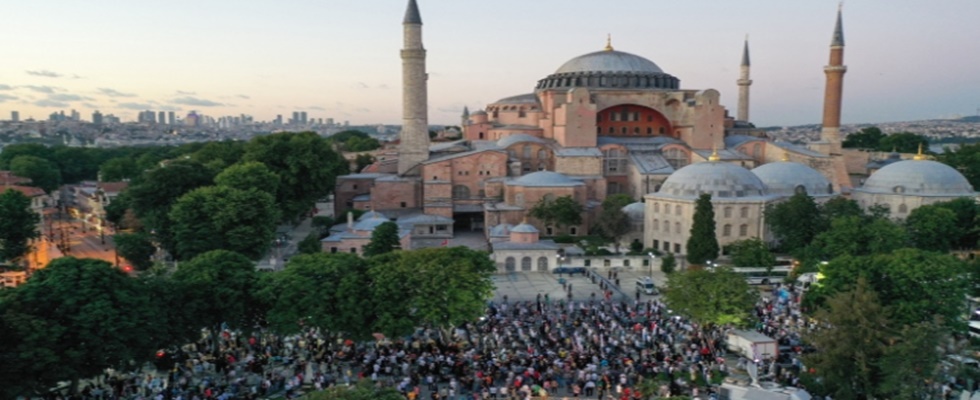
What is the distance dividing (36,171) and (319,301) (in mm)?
51138

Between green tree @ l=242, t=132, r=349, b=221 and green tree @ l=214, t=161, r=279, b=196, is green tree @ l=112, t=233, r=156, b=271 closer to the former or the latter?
green tree @ l=214, t=161, r=279, b=196

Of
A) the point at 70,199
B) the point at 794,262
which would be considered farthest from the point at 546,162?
the point at 70,199

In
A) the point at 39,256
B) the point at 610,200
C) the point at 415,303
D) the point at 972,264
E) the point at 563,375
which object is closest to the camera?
the point at 563,375

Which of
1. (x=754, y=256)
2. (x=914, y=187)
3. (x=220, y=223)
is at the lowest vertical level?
(x=754, y=256)

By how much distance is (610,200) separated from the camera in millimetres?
37188

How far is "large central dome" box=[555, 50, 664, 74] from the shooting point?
52250 millimetres

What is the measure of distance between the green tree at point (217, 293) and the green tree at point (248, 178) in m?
13.3

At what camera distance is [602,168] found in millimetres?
42625

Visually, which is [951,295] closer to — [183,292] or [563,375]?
[563,375]

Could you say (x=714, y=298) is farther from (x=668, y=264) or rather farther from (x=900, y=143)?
(x=900, y=143)

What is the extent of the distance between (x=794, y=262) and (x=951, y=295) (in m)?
10.7

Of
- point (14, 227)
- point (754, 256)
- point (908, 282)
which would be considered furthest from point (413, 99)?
point (908, 282)

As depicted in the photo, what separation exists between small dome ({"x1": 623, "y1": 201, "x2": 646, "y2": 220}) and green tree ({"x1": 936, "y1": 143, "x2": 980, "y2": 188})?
2675 centimetres

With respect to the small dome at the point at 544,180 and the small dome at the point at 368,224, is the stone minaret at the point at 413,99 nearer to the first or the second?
the small dome at the point at 544,180
